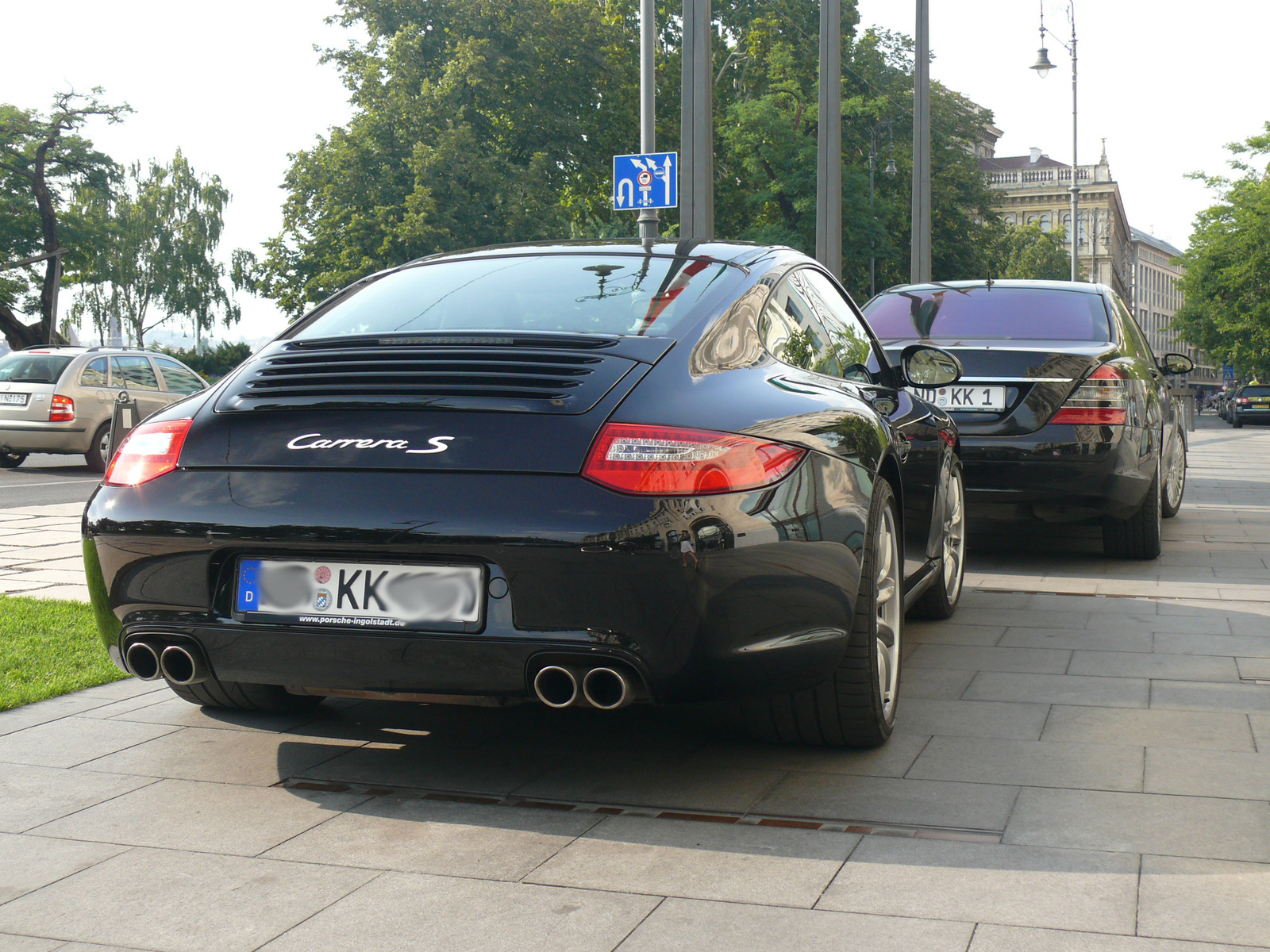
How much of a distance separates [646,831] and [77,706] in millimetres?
2289

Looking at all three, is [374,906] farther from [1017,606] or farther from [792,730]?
[1017,606]

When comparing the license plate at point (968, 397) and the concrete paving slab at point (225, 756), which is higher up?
the license plate at point (968, 397)

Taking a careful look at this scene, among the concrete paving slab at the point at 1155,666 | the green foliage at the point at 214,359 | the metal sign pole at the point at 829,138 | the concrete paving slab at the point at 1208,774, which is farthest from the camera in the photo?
the green foliage at the point at 214,359

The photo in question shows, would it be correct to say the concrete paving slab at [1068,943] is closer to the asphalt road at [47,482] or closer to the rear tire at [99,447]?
the asphalt road at [47,482]

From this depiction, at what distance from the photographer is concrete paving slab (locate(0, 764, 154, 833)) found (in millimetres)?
3477

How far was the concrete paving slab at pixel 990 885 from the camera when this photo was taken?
277cm

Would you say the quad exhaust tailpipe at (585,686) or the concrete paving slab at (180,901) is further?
the quad exhaust tailpipe at (585,686)

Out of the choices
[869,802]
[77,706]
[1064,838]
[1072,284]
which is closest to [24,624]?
[77,706]

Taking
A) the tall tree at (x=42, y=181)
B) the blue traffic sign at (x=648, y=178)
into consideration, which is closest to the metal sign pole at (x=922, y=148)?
the blue traffic sign at (x=648, y=178)

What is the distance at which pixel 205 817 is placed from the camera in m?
3.46

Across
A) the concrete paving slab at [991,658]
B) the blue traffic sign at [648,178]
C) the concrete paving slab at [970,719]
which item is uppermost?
the blue traffic sign at [648,178]

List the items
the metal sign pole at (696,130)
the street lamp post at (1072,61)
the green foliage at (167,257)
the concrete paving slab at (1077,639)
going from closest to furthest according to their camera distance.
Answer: the concrete paving slab at (1077,639) → the metal sign pole at (696,130) → the street lamp post at (1072,61) → the green foliage at (167,257)

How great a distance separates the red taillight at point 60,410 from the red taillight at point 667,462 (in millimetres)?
15915

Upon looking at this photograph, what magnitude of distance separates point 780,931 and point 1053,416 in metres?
5.41
